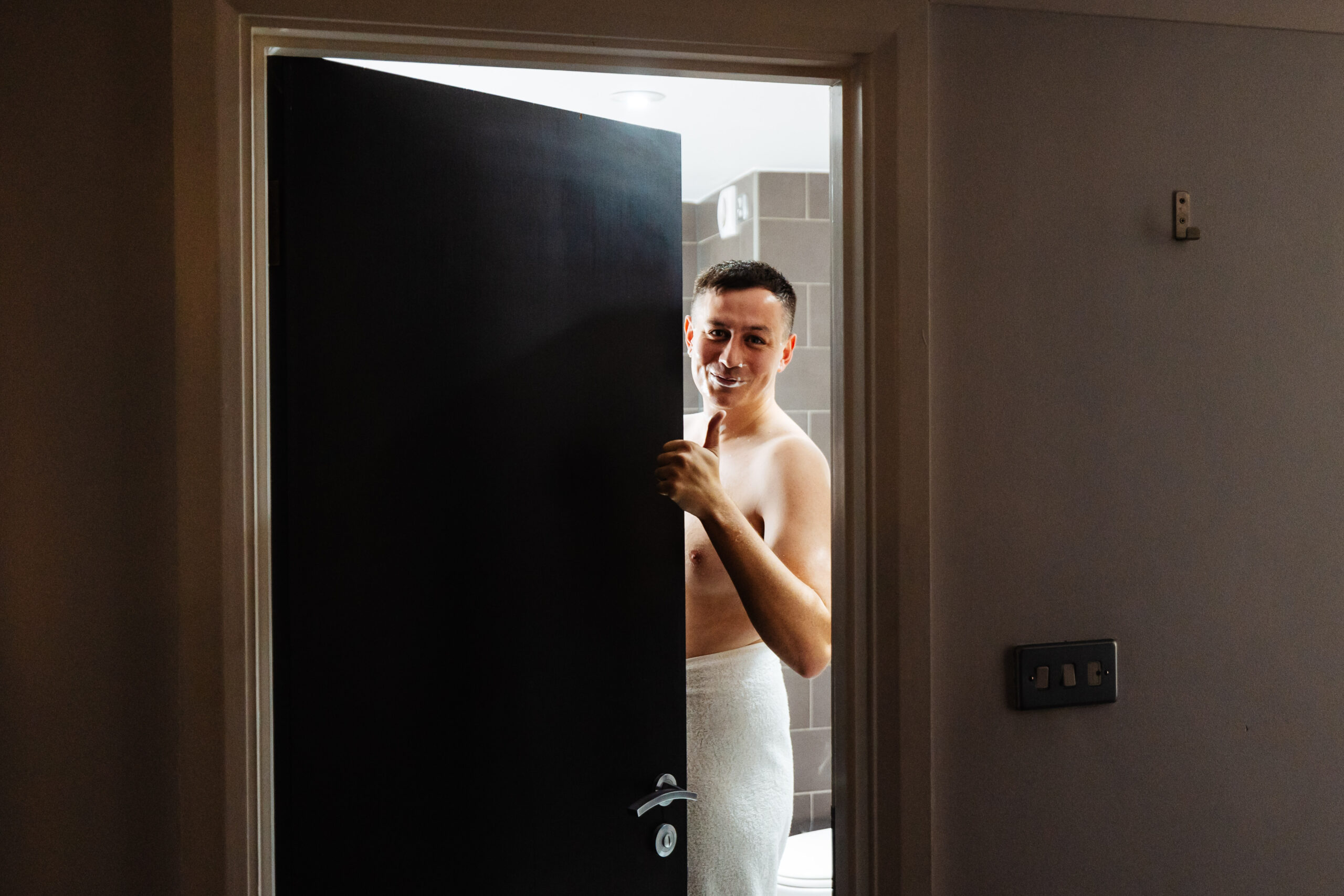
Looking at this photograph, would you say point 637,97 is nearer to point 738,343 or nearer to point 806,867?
point 738,343

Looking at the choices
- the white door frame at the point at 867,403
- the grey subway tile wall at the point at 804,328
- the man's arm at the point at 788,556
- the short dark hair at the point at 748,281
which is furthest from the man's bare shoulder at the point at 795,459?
the grey subway tile wall at the point at 804,328

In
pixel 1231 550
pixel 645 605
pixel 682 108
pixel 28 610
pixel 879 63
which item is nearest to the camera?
pixel 28 610

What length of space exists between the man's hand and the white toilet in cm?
95

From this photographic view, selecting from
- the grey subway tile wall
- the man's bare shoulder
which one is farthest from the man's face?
the grey subway tile wall

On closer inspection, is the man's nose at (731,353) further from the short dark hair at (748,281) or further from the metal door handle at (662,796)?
the metal door handle at (662,796)

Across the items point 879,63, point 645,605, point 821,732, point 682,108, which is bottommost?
point 821,732

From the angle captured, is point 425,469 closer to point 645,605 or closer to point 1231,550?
point 645,605

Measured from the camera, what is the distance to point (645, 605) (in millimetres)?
1266

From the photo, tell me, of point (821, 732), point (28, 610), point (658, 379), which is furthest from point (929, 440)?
point (821, 732)

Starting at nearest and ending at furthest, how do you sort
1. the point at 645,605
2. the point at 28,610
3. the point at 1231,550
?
the point at 28,610 → the point at 1231,550 → the point at 645,605

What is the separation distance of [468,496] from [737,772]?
0.75 m

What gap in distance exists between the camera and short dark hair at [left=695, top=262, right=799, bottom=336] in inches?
65.6

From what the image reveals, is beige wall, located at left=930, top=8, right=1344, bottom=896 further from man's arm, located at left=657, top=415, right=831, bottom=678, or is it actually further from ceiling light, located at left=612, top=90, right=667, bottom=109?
ceiling light, located at left=612, top=90, right=667, bottom=109

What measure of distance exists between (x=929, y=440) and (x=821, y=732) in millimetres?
2010
